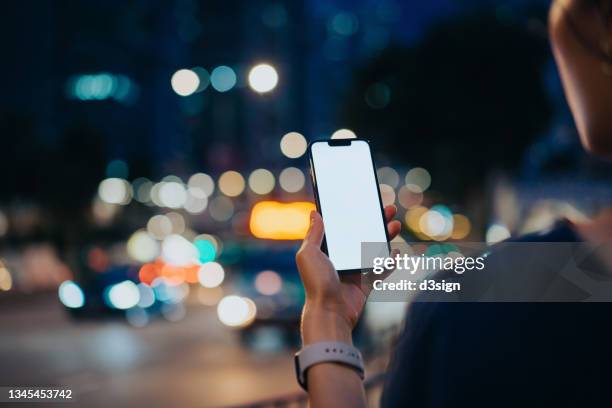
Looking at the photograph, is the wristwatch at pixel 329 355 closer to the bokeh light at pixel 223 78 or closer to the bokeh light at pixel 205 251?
the bokeh light at pixel 205 251

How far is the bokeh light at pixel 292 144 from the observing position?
278 ft

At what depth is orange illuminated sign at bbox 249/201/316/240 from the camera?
2342 cm

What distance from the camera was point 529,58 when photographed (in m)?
45.2

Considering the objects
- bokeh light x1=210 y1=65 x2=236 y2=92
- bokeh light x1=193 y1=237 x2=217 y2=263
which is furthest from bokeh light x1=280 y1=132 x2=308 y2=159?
bokeh light x1=193 y1=237 x2=217 y2=263

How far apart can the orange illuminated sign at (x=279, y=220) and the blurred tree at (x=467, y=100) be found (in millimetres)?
21352

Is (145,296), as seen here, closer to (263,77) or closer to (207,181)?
(263,77)

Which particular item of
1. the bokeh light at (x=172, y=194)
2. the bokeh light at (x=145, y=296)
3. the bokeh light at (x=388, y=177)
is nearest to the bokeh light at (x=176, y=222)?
the bokeh light at (x=172, y=194)

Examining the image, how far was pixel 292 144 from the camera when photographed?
95.6 m

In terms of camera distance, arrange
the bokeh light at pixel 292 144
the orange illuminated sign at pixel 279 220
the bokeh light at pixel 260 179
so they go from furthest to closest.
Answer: the bokeh light at pixel 292 144
the bokeh light at pixel 260 179
the orange illuminated sign at pixel 279 220

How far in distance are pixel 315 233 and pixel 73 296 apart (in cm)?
2727

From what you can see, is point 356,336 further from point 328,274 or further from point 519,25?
point 519,25

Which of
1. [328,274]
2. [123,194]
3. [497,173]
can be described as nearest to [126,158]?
[123,194]

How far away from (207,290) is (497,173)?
13.1 metres

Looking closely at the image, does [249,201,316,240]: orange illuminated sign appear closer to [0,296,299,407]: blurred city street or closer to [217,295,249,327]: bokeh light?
[217,295,249,327]: bokeh light
